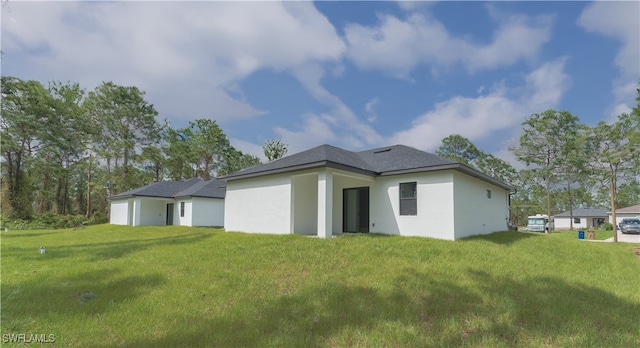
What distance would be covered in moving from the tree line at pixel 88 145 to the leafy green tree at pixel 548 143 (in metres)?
32.5

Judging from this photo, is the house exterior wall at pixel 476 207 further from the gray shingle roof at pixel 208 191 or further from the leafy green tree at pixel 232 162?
the leafy green tree at pixel 232 162

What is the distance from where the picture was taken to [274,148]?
110 ft

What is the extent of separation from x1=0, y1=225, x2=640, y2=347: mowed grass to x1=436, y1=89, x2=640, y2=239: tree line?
43.3 feet

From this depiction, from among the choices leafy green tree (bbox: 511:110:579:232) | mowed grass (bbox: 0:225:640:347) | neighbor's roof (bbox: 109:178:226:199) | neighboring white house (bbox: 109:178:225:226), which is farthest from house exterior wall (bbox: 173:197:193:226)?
leafy green tree (bbox: 511:110:579:232)

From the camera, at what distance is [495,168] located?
126 ft

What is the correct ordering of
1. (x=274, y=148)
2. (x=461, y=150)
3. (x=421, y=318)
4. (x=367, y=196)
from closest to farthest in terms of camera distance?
(x=421, y=318)
(x=367, y=196)
(x=274, y=148)
(x=461, y=150)

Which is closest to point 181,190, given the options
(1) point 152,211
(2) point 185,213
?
(1) point 152,211

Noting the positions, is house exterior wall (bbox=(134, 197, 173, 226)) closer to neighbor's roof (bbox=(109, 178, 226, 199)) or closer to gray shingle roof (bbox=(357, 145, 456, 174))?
neighbor's roof (bbox=(109, 178, 226, 199))

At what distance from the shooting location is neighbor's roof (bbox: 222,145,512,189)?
34.5 ft

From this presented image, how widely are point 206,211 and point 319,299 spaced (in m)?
19.6

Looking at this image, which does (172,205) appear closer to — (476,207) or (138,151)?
(138,151)

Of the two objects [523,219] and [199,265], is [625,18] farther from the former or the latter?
[523,219]

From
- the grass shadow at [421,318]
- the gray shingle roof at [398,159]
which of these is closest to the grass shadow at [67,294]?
the grass shadow at [421,318]

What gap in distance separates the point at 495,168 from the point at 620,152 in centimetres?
2095
